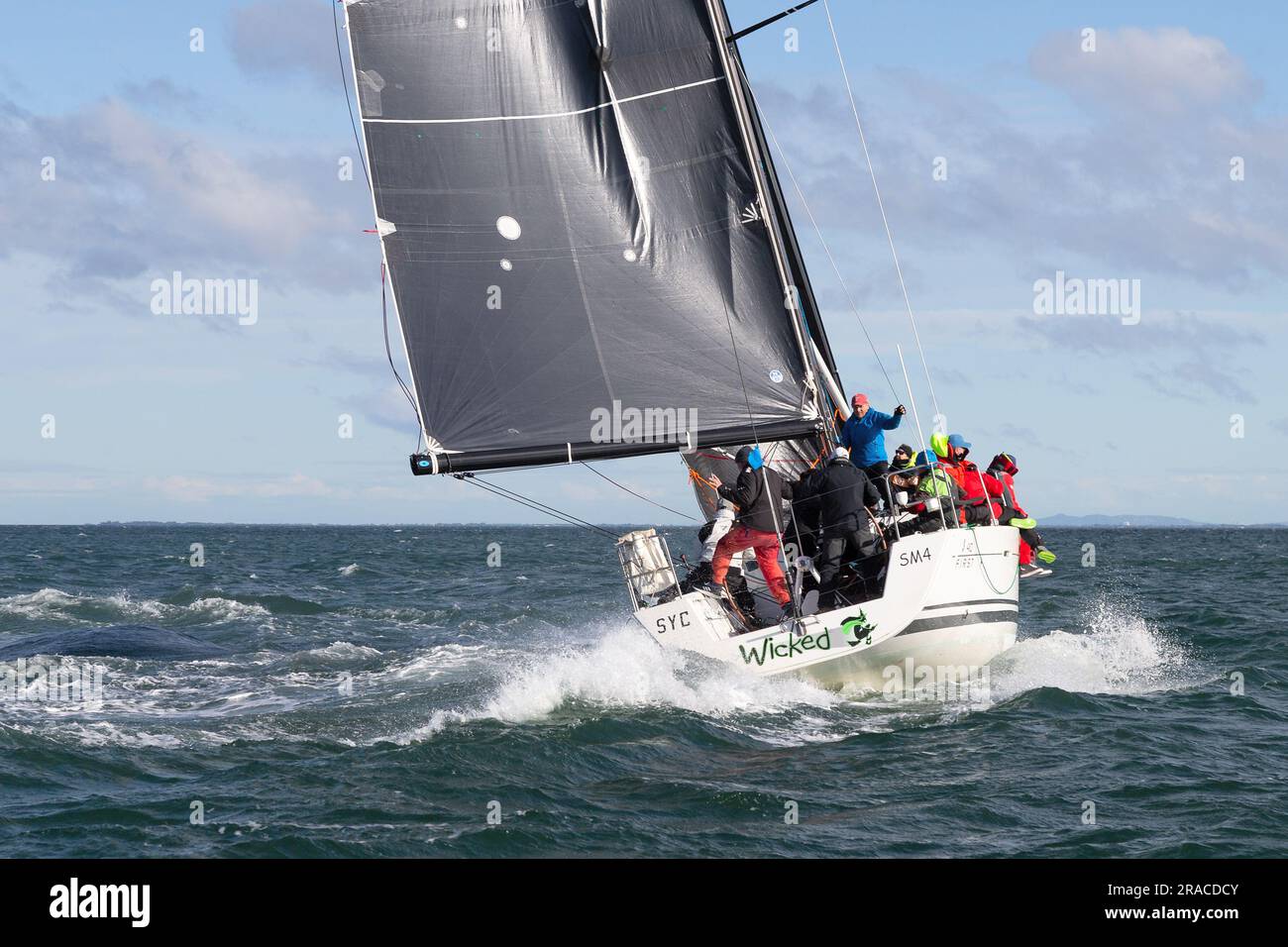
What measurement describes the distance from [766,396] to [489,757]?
5162mm

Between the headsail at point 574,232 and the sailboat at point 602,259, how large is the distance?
0.02 m

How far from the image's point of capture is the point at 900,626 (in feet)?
42.5

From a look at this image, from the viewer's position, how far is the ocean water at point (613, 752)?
8938 mm

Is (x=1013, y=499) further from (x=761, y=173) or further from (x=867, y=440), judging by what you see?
(x=761, y=173)

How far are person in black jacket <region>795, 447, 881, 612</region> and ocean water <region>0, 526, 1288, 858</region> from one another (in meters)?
1.28

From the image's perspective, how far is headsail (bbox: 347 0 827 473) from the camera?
13.6 m
